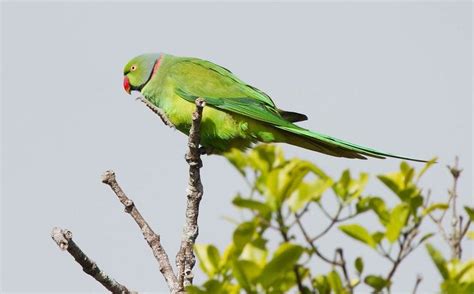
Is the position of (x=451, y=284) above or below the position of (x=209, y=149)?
below

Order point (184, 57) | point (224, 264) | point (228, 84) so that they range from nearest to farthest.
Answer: point (224, 264), point (228, 84), point (184, 57)

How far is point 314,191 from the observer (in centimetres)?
170

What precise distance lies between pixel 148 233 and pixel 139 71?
2845 millimetres

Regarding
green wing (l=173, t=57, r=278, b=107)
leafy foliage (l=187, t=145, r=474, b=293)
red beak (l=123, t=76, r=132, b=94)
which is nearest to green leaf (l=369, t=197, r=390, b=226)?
leafy foliage (l=187, t=145, r=474, b=293)

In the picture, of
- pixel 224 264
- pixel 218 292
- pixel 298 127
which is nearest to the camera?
pixel 218 292

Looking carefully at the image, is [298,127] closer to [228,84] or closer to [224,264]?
[228,84]

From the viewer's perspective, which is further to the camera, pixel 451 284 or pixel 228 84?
pixel 228 84

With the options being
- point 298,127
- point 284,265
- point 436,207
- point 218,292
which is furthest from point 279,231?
point 298,127

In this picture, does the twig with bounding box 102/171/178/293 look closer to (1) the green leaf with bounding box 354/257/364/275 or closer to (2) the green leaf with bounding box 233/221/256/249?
(1) the green leaf with bounding box 354/257/364/275

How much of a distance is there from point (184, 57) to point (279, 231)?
4.49m

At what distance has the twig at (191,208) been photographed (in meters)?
3.53

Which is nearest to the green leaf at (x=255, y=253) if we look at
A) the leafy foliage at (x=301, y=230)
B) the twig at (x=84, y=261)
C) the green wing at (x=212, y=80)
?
the leafy foliage at (x=301, y=230)

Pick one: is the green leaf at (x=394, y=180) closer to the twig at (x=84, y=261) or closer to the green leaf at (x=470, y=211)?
the green leaf at (x=470, y=211)

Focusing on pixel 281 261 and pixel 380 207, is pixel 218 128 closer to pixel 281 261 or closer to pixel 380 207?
pixel 380 207
